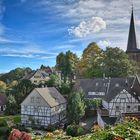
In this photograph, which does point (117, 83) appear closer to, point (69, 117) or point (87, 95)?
point (87, 95)

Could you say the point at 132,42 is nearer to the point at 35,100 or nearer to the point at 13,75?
the point at 35,100

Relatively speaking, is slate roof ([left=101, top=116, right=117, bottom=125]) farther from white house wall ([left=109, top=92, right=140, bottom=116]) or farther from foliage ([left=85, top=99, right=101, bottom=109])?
foliage ([left=85, top=99, right=101, bottom=109])

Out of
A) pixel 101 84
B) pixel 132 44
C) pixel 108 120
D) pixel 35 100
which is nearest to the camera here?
pixel 108 120

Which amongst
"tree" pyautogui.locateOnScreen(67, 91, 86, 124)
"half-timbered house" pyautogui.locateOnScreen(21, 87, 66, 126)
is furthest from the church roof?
"tree" pyautogui.locateOnScreen(67, 91, 86, 124)

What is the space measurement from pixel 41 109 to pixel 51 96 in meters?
2.92

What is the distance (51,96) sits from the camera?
3984cm

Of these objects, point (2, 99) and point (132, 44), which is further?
point (132, 44)

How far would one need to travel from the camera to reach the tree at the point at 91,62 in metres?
49.3

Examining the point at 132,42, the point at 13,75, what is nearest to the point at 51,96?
the point at 132,42

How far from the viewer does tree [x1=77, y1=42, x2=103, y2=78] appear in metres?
49.3

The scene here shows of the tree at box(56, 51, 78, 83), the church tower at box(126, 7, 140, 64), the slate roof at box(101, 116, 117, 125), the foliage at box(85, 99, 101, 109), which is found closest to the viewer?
the slate roof at box(101, 116, 117, 125)

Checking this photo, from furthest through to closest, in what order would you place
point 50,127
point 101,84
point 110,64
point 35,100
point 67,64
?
point 67,64 → point 110,64 → point 101,84 → point 35,100 → point 50,127

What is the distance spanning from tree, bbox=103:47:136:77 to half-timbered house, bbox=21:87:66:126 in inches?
480

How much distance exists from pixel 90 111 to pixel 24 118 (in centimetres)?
902
